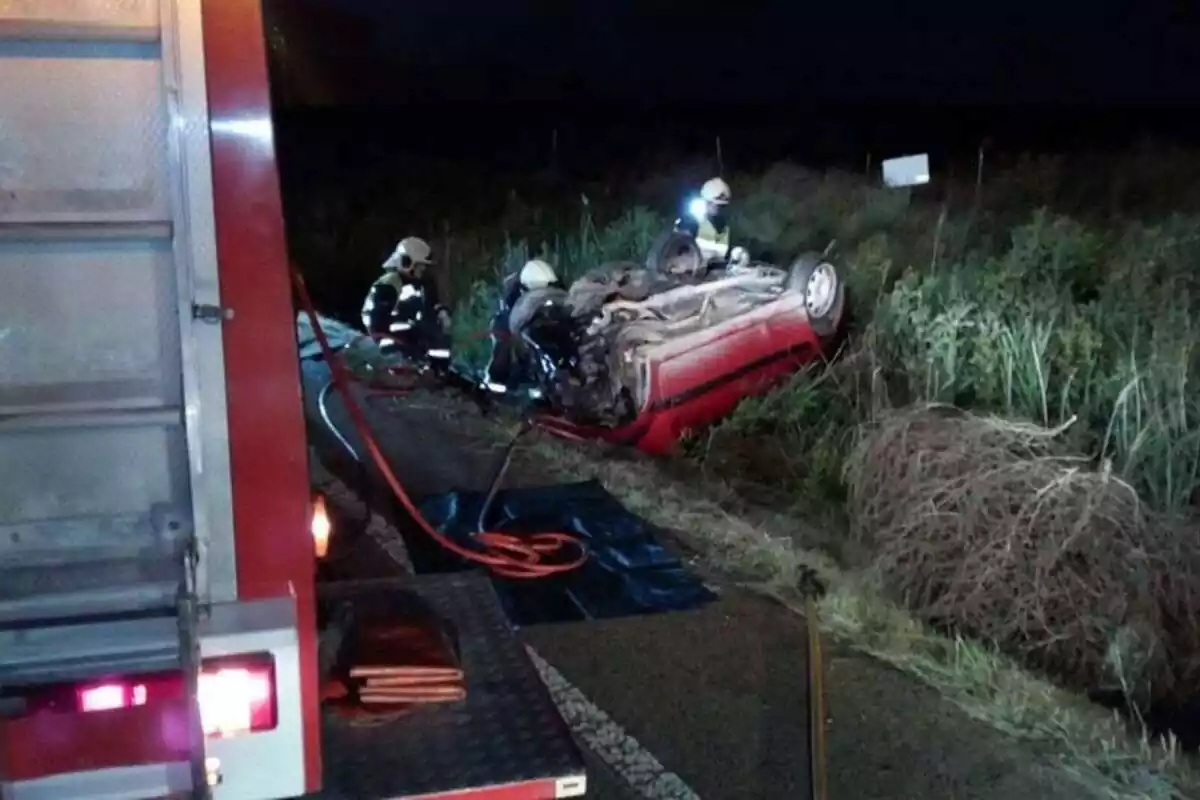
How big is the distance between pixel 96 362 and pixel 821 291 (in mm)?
7353

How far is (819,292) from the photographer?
9734 mm

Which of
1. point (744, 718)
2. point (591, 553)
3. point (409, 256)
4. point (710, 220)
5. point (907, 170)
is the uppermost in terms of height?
point (907, 170)

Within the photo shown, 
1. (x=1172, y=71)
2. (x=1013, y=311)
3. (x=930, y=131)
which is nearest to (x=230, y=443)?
(x=1013, y=311)

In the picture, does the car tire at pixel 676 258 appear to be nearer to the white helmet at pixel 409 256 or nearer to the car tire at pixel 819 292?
the car tire at pixel 819 292

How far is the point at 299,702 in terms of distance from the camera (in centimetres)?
287

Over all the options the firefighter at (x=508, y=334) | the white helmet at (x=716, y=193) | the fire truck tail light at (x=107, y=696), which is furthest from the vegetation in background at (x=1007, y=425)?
the fire truck tail light at (x=107, y=696)

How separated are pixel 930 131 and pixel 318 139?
14699 millimetres

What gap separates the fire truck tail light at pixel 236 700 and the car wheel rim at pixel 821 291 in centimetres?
725

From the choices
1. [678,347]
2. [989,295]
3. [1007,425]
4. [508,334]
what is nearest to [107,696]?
[1007,425]

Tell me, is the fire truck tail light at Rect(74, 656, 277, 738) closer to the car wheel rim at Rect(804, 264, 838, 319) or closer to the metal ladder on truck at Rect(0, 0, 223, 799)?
the metal ladder on truck at Rect(0, 0, 223, 799)

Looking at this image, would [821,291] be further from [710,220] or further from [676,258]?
[710,220]

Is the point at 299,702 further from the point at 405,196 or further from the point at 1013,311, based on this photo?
the point at 405,196

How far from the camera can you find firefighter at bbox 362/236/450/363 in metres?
11.6

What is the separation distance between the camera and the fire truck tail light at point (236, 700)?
110 inches
